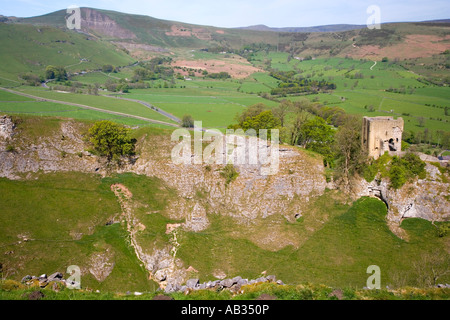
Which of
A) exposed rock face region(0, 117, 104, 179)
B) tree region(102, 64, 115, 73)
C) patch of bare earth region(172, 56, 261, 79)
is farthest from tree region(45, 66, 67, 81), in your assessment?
exposed rock face region(0, 117, 104, 179)

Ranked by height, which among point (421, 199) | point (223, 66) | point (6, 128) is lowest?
point (421, 199)

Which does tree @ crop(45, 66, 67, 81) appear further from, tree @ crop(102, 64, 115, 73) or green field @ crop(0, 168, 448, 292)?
green field @ crop(0, 168, 448, 292)

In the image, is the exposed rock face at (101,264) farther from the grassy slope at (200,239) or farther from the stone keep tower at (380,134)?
the stone keep tower at (380,134)

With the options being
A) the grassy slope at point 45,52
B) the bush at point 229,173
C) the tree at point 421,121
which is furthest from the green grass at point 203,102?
the grassy slope at point 45,52

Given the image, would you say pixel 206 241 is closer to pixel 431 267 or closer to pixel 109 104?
pixel 431 267

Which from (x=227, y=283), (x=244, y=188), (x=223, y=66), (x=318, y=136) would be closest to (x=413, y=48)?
(x=223, y=66)
